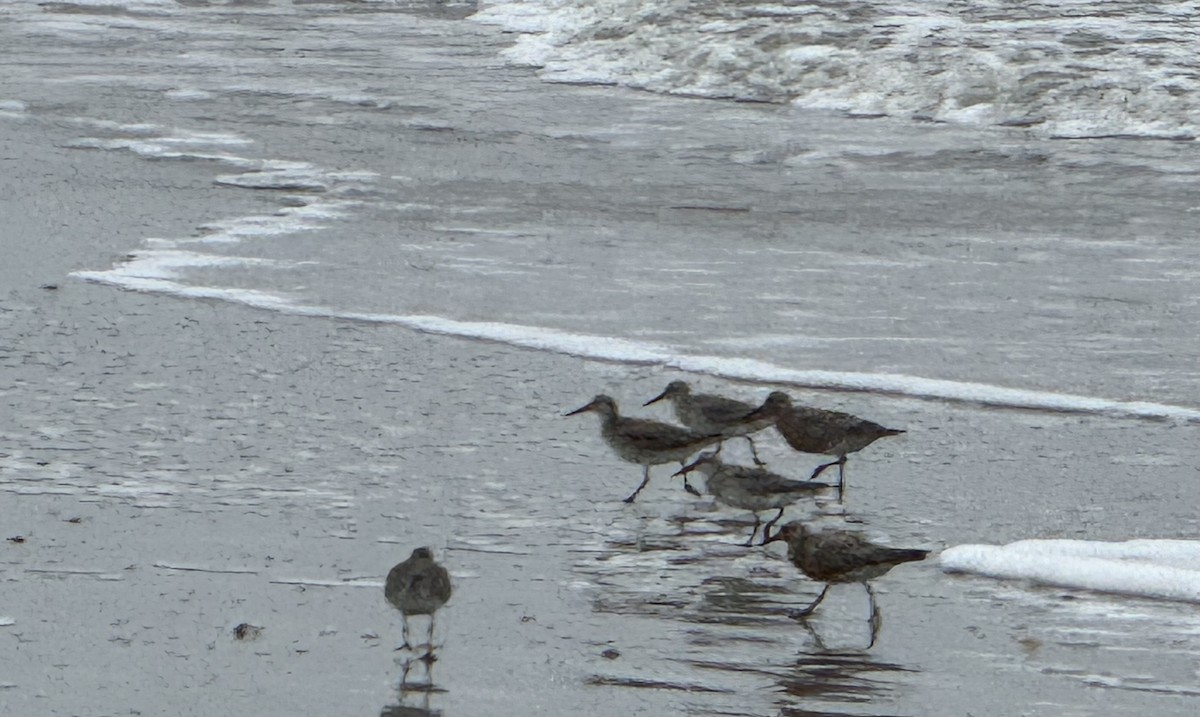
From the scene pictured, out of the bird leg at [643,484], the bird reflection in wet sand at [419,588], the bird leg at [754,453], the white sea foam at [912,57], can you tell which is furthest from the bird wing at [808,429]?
the white sea foam at [912,57]

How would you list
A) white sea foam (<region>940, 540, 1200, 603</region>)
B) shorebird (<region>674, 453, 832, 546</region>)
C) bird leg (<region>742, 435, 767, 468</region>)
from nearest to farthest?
white sea foam (<region>940, 540, 1200, 603</region>)
shorebird (<region>674, 453, 832, 546</region>)
bird leg (<region>742, 435, 767, 468</region>)

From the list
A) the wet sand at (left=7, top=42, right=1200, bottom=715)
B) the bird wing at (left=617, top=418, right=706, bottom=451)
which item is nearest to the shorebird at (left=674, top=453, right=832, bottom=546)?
the wet sand at (left=7, top=42, right=1200, bottom=715)

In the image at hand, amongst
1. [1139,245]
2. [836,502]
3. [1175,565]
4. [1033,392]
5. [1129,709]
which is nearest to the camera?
[1129,709]

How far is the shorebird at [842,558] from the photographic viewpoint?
16.3 feet

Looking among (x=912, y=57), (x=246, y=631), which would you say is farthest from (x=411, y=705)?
(x=912, y=57)

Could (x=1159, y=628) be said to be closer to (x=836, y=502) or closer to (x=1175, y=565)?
(x=1175, y=565)

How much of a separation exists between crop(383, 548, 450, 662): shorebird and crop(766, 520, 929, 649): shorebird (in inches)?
38.7

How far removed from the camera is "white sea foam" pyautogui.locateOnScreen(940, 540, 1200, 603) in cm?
530

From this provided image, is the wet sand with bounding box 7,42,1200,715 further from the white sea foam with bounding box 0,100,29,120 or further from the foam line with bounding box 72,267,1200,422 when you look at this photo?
the white sea foam with bounding box 0,100,29,120

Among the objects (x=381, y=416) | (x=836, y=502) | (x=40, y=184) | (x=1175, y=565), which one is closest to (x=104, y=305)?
(x=381, y=416)

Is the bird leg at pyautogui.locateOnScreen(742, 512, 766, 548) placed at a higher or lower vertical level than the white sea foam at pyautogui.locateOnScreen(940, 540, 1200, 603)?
lower

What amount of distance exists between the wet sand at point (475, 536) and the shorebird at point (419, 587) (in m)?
0.13

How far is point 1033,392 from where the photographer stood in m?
7.33

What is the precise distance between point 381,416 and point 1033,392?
2.53m
